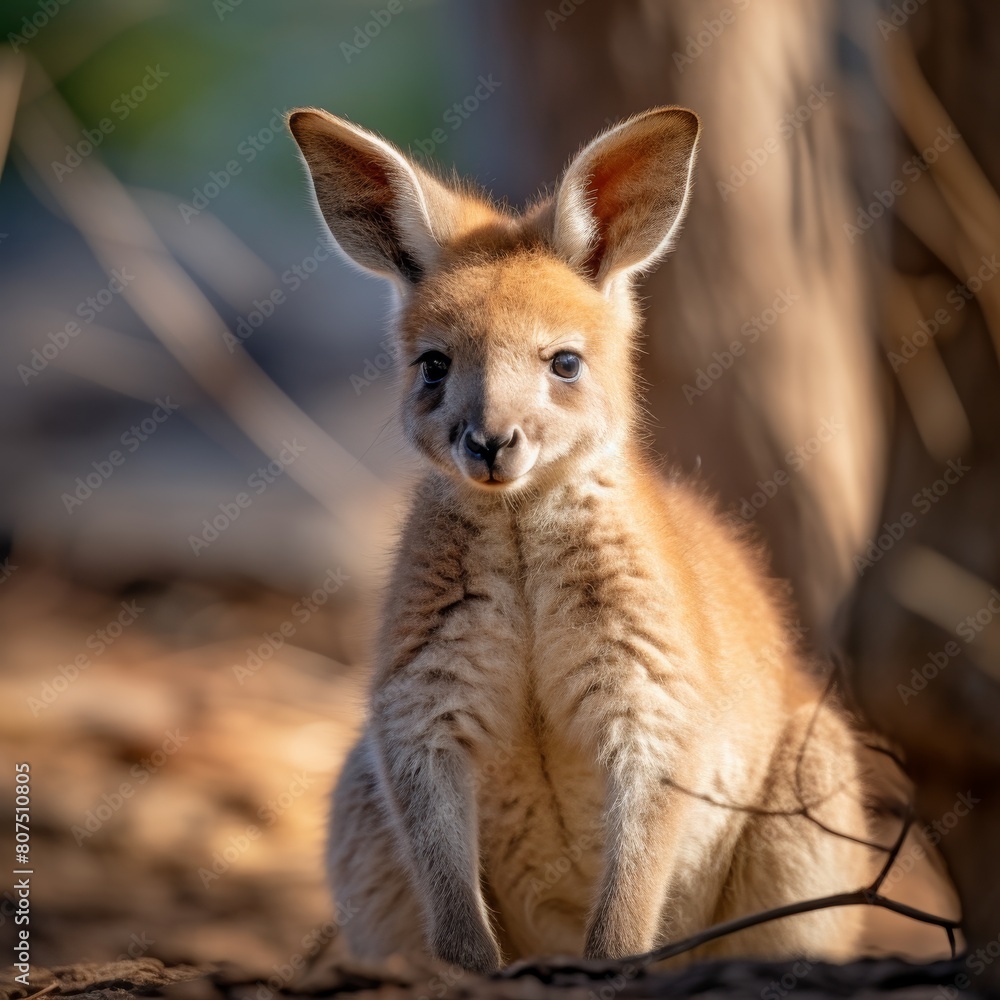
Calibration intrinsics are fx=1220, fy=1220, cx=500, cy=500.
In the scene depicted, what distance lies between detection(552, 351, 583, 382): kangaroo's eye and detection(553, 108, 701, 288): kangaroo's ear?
44 centimetres

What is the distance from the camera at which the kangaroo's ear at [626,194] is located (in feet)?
13.7

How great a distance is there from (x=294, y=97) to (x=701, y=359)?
223 inches

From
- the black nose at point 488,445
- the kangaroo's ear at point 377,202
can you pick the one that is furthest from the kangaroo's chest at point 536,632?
the kangaroo's ear at point 377,202

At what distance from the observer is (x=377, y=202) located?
178 inches

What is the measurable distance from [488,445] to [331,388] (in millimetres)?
8087

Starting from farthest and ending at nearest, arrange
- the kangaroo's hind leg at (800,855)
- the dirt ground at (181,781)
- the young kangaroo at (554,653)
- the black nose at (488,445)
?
the dirt ground at (181,781), the kangaroo's hind leg at (800,855), the young kangaroo at (554,653), the black nose at (488,445)

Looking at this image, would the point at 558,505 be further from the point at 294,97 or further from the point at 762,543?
the point at 294,97

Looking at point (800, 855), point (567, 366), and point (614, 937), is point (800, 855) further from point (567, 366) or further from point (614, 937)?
point (567, 366)

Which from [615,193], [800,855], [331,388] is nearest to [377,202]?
[615,193]

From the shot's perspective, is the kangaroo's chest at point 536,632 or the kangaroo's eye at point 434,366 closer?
the kangaroo's chest at point 536,632

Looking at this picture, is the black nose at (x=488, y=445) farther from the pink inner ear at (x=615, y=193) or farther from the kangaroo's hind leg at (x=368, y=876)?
the kangaroo's hind leg at (x=368, y=876)

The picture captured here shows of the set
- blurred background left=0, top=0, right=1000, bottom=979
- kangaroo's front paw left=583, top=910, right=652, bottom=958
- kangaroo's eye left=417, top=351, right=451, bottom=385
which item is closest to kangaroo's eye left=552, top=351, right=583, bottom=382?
kangaroo's eye left=417, top=351, right=451, bottom=385

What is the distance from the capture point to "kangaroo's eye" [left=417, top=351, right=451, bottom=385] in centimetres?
425

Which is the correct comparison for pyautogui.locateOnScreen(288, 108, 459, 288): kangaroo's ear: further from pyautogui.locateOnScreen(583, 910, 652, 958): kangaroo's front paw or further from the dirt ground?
pyautogui.locateOnScreen(583, 910, 652, 958): kangaroo's front paw
